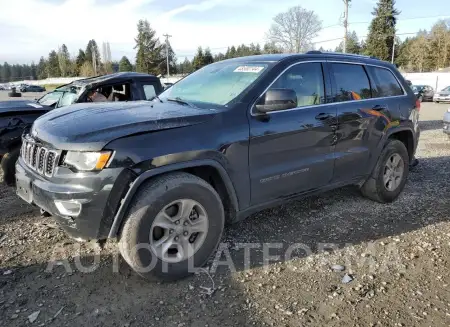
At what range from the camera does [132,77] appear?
6852 millimetres

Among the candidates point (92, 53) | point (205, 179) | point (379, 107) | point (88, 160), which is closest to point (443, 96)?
point (379, 107)

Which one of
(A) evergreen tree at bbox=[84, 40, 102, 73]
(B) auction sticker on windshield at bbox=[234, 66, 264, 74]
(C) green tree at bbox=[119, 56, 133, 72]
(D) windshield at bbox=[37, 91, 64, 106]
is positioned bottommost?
(D) windshield at bbox=[37, 91, 64, 106]

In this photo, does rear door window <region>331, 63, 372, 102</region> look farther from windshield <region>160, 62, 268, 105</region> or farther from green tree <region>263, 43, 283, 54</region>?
green tree <region>263, 43, 283, 54</region>

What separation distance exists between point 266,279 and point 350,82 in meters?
2.46

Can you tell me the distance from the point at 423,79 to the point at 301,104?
4045cm

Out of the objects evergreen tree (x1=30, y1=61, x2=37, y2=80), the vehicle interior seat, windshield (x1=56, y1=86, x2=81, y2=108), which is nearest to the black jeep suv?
the vehicle interior seat

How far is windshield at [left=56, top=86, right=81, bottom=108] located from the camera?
6.56 meters

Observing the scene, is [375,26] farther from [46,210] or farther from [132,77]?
[46,210]

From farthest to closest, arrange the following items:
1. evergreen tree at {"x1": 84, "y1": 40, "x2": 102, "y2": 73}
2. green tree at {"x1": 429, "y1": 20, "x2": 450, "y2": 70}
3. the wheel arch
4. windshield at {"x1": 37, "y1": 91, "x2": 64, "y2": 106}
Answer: evergreen tree at {"x1": 84, "y1": 40, "x2": 102, "y2": 73}
green tree at {"x1": 429, "y1": 20, "x2": 450, "y2": 70}
windshield at {"x1": 37, "y1": 91, "x2": 64, "y2": 106}
the wheel arch

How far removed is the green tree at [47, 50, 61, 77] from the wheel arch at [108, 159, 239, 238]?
102706mm

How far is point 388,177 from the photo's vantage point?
4820 mm

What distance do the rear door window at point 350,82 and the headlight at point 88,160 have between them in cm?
255

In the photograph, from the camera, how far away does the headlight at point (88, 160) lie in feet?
8.60

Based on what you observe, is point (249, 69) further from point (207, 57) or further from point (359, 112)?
point (207, 57)
